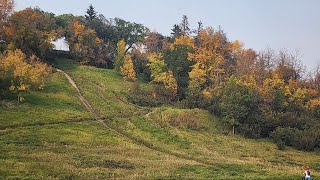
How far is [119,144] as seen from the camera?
5512 centimetres

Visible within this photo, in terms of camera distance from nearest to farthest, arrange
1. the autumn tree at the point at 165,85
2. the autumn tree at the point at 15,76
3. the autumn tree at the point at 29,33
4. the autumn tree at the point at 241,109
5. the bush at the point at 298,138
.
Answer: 1. the autumn tree at the point at 15,76
2. the bush at the point at 298,138
3. the autumn tree at the point at 241,109
4. the autumn tree at the point at 165,85
5. the autumn tree at the point at 29,33

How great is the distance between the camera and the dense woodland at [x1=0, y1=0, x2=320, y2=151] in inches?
2901

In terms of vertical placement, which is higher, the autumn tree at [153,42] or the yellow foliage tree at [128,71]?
the autumn tree at [153,42]

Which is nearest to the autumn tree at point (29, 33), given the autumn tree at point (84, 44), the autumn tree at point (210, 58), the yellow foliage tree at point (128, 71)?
the autumn tree at point (84, 44)

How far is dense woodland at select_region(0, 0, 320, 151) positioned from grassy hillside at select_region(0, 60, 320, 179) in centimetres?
406

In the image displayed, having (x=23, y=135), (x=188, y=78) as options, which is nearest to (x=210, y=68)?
(x=188, y=78)

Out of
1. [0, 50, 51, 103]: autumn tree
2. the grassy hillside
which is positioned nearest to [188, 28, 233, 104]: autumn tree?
the grassy hillside

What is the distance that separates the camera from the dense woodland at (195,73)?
242 ft

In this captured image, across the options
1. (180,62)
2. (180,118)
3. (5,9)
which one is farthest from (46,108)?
(5,9)

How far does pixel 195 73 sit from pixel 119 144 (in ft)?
141

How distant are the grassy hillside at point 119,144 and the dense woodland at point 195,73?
406 cm

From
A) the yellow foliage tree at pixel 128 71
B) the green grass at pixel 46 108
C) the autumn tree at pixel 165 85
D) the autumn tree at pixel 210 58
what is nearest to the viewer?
the green grass at pixel 46 108

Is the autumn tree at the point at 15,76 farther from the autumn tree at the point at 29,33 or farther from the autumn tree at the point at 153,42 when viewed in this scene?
the autumn tree at the point at 153,42

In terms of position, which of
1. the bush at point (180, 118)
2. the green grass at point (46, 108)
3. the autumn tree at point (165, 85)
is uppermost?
the autumn tree at point (165, 85)
